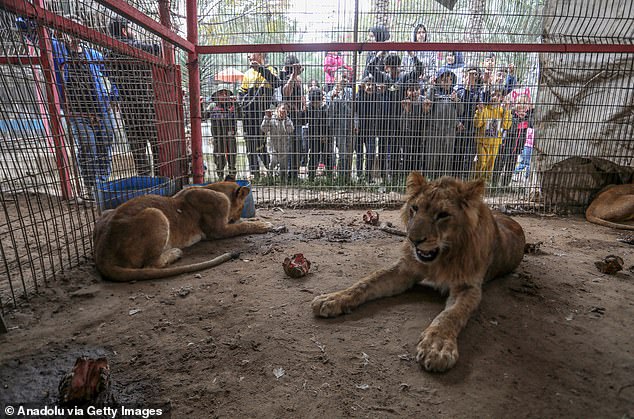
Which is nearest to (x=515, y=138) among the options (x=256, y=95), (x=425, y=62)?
(x=425, y=62)

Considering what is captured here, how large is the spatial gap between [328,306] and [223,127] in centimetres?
427

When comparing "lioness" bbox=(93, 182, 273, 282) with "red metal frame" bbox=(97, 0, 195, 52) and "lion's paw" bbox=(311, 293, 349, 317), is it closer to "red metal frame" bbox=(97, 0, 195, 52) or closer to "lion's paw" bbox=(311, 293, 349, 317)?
"lion's paw" bbox=(311, 293, 349, 317)

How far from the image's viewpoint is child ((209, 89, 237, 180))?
603cm

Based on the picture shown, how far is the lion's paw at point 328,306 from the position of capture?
2.66 metres

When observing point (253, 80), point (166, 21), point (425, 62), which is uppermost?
point (166, 21)

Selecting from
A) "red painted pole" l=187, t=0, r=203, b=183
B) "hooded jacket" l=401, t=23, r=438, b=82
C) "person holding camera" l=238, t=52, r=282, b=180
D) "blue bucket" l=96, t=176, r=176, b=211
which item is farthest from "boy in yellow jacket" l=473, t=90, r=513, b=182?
"blue bucket" l=96, t=176, r=176, b=211

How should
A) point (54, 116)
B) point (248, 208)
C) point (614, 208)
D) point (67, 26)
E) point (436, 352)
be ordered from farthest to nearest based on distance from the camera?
1. point (614, 208)
2. point (248, 208)
3. point (67, 26)
4. point (54, 116)
5. point (436, 352)

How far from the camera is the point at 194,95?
5648 millimetres

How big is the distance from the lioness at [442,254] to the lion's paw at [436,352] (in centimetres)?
9

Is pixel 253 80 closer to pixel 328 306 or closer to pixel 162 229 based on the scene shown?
pixel 162 229

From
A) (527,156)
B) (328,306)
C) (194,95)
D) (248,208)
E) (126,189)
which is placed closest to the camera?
(328,306)

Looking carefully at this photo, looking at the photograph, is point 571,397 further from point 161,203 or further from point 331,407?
point 161,203

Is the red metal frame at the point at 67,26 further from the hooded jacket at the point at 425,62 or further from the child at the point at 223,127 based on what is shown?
the hooded jacket at the point at 425,62

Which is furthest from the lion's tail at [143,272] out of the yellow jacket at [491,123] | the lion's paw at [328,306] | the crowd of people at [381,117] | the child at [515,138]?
the child at [515,138]
